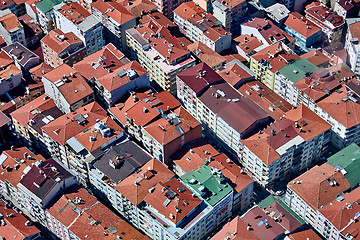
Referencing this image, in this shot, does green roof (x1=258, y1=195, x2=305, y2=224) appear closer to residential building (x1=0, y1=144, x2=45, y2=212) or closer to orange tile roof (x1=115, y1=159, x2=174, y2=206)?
orange tile roof (x1=115, y1=159, x2=174, y2=206)

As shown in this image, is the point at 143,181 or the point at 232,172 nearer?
the point at 143,181

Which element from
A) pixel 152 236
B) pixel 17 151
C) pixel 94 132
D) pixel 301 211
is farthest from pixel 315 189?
pixel 17 151

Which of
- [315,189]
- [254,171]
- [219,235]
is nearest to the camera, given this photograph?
[219,235]

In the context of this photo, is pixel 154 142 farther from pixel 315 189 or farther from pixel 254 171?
pixel 315 189

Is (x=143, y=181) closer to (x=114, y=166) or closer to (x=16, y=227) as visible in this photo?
(x=114, y=166)

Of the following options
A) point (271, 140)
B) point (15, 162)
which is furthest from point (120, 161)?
point (271, 140)

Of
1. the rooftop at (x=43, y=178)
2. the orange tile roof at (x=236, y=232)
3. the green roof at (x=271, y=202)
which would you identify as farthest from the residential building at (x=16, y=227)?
the green roof at (x=271, y=202)
